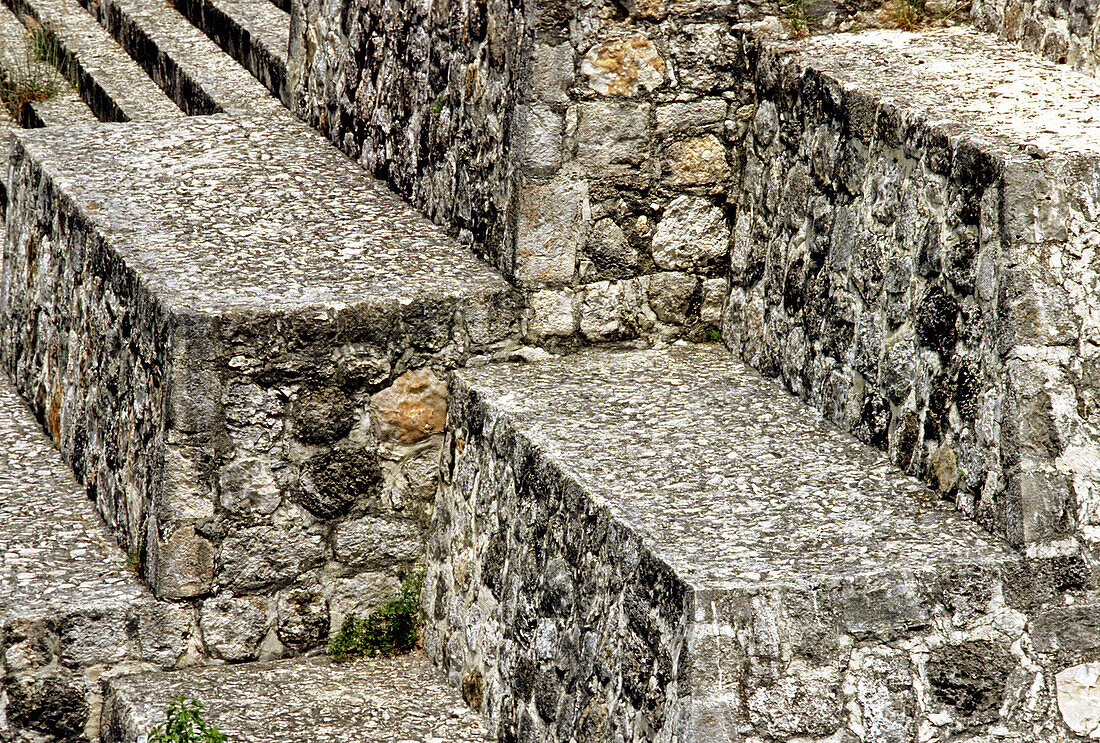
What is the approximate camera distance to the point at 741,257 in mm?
3498

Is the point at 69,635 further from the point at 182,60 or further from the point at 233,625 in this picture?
the point at 182,60

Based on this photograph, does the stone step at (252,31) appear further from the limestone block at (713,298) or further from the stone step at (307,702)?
the stone step at (307,702)

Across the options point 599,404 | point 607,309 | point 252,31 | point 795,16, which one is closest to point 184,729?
point 599,404

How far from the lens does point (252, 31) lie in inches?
229

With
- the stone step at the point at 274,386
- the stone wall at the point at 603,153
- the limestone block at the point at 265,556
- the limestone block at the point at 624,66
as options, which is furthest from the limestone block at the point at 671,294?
the limestone block at the point at 265,556

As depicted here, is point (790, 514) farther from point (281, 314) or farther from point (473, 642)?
point (281, 314)

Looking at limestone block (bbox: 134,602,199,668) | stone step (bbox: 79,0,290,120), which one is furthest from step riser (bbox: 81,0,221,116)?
limestone block (bbox: 134,602,199,668)

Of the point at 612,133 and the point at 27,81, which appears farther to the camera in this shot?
the point at 27,81

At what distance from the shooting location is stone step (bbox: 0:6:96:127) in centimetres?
640

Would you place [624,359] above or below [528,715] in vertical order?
above

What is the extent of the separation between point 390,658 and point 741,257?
1.38 m

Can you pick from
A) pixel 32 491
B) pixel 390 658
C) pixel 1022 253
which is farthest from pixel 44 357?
pixel 1022 253

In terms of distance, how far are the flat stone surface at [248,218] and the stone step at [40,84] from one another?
6.12 feet

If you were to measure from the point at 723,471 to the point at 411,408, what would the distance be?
3.02ft
